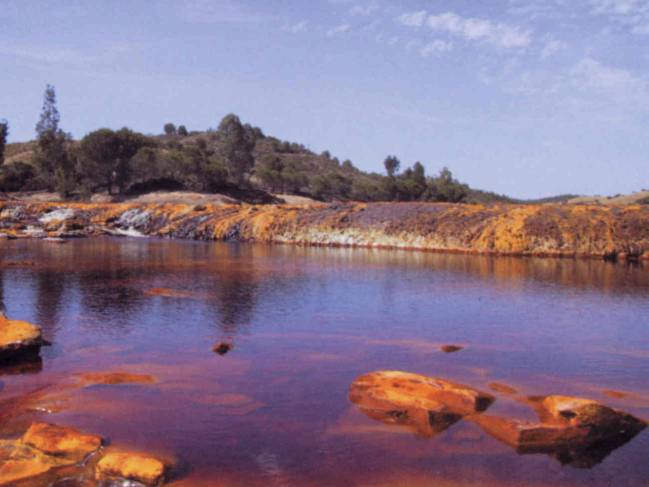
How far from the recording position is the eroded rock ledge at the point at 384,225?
2942cm

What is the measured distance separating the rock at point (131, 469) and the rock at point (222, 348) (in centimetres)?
428

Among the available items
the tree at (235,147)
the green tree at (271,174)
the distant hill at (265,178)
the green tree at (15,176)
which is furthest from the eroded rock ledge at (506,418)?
the green tree at (271,174)

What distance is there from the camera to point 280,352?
9883 mm

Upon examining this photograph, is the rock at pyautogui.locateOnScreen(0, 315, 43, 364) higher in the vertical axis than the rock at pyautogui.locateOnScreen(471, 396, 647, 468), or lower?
higher

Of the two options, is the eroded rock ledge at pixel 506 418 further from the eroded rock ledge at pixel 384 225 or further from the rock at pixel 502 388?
the eroded rock ledge at pixel 384 225

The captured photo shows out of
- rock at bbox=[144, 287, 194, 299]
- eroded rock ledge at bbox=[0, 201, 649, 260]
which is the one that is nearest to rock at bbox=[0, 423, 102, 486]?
rock at bbox=[144, 287, 194, 299]

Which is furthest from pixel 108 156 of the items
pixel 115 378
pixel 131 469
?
pixel 131 469

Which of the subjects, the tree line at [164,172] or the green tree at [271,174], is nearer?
the tree line at [164,172]

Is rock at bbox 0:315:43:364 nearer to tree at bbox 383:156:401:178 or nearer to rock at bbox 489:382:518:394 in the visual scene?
rock at bbox 489:382:518:394

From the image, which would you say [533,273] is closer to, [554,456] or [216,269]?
[216,269]

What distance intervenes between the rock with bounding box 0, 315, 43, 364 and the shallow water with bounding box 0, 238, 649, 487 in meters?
0.43

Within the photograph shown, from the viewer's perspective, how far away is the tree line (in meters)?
71.7

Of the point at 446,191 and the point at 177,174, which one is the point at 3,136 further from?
the point at 446,191


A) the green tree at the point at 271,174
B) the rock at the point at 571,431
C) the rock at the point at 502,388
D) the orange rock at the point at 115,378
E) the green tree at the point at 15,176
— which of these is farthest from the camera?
the green tree at the point at 271,174
